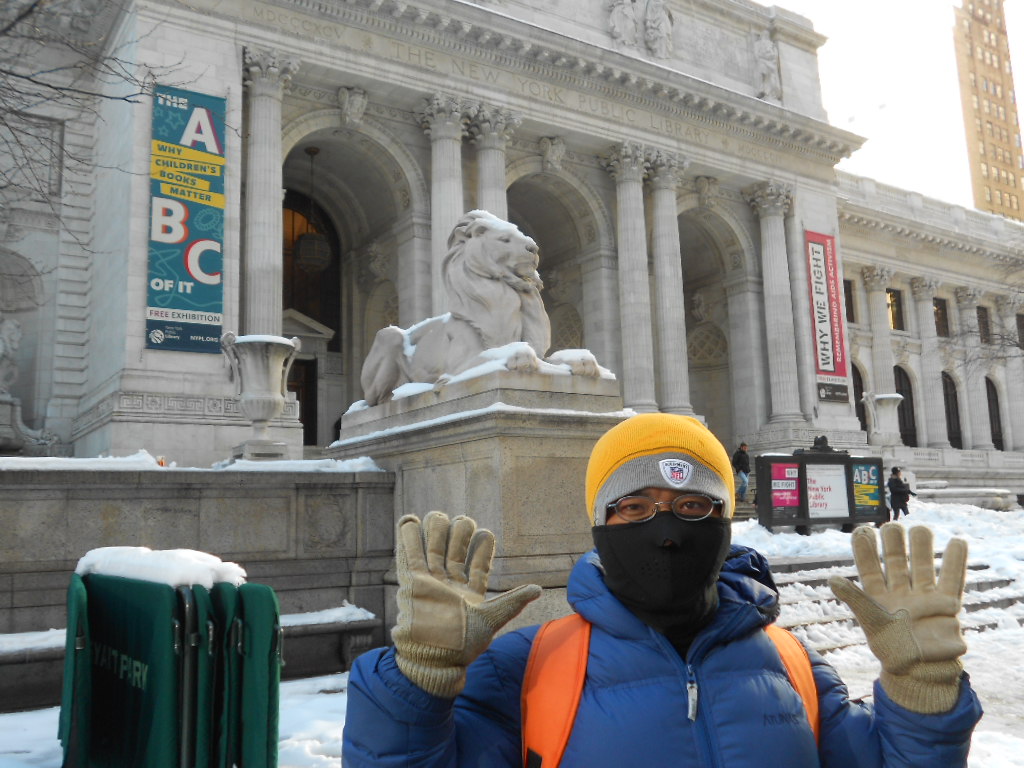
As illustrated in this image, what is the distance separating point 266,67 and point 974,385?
130ft

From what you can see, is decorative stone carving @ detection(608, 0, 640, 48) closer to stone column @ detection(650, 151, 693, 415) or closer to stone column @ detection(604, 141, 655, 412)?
stone column @ detection(604, 141, 655, 412)

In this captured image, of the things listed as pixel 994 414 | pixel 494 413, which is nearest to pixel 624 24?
pixel 494 413

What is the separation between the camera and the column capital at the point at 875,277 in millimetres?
41031

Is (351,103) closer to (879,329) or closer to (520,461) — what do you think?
(520,461)

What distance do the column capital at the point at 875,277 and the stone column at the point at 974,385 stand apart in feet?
19.5

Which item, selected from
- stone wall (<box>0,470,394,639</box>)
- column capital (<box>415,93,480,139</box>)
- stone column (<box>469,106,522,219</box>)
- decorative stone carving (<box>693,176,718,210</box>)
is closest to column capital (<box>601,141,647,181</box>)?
decorative stone carving (<box>693,176,718,210</box>)

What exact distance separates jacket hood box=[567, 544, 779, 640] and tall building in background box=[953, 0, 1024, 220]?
103m

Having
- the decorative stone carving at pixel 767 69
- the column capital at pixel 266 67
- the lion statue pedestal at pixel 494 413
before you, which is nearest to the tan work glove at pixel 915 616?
the lion statue pedestal at pixel 494 413

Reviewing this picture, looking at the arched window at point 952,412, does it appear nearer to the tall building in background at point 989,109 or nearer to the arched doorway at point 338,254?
the arched doorway at point 338,254

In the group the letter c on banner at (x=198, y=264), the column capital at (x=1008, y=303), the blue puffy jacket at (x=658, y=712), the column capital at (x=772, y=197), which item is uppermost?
the column capital at (x=772, y=197)

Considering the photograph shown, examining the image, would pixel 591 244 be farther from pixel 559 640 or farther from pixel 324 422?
pixel 559 640

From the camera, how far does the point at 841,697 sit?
199 centimetres

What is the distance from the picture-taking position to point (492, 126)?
24422 mm

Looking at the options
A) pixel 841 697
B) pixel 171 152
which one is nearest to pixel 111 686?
pixel 841 697
